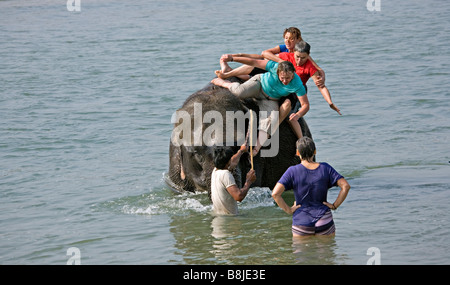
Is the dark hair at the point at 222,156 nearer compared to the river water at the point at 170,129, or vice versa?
the river water at the point at 170,129

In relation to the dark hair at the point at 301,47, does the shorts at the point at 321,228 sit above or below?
below

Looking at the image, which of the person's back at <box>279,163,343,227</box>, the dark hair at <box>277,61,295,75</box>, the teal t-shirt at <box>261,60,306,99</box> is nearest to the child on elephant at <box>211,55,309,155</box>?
the teal t-shirt at <box>261,60,306,99</box>

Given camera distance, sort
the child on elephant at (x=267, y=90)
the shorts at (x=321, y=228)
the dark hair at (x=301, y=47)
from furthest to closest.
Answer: the dark hair at (x=301, y=47) → the child on elephant at (x=267, y=90) → the shorts at (x=321, y=228)

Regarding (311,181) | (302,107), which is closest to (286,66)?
(302,107)

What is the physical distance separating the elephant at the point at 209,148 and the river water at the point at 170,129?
1.15 ft

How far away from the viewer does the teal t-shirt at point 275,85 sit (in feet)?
37.3

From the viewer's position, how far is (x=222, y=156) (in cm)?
1070

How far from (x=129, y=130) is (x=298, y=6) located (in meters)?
19.4

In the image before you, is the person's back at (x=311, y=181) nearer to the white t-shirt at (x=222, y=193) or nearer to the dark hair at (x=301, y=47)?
the white t-shirt at (x=222, y=193)

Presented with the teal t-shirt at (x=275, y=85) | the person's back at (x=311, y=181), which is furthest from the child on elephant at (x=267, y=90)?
the person's back at (x=311, y=181)

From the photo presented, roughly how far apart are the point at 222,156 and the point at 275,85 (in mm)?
1495

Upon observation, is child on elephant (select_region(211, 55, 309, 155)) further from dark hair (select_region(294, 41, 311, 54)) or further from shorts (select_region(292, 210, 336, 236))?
shorts (select_region(292, 210, 336, 236))

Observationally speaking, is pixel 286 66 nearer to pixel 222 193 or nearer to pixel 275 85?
pixel 275 85
